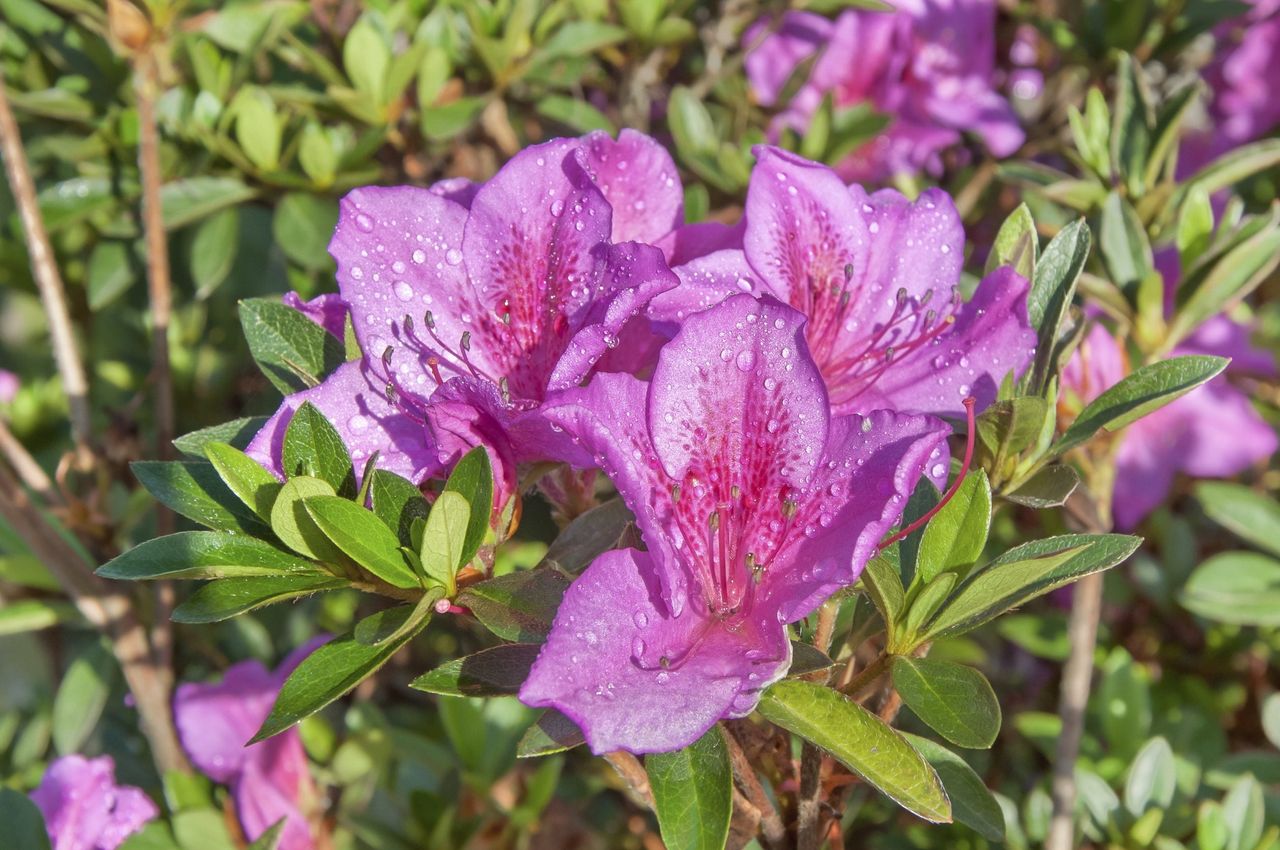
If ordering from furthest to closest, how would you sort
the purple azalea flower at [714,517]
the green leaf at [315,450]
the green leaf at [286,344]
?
the green leaf at [286,344]
the green leaf at [315,450]
the purple azalea flower at [714,517]

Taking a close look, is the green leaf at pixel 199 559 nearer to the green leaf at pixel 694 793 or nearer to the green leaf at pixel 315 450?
the green leaf at pixel 315 450

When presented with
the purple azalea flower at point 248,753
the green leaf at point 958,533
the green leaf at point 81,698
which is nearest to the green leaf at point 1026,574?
the green leaf at point 958,533

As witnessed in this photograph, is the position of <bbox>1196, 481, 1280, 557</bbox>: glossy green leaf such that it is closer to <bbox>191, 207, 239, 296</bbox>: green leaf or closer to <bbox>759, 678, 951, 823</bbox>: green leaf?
<bbox>759, 678, 951, 823</bbox>: green leaf

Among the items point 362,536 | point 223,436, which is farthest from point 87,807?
point 362,536

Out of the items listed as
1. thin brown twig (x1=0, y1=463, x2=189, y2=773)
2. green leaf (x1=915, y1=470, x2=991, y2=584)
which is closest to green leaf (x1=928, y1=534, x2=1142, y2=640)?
green leaf (x1=915, y1=470, x2=991, y2=584)

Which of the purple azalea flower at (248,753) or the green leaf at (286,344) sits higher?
the green leaf at (286,344)

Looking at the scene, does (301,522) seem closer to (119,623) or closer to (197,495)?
(197,495)
